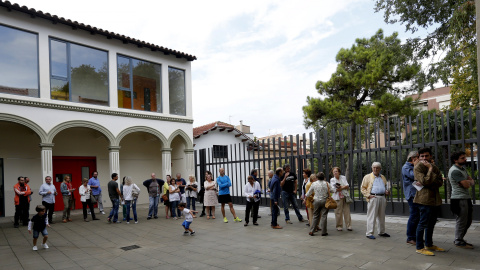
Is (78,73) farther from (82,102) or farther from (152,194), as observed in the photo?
(152,194)

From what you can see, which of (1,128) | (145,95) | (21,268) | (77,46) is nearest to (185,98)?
(145,95)

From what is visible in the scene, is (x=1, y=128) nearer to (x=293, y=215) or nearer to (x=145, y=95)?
(x=145, y=95)

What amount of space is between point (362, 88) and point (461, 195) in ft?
52.4

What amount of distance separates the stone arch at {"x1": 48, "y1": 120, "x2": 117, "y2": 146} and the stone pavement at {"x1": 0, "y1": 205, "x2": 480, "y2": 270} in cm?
407

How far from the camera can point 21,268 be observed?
630cm

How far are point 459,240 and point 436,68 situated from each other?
9.81 meters

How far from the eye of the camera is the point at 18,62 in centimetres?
1261

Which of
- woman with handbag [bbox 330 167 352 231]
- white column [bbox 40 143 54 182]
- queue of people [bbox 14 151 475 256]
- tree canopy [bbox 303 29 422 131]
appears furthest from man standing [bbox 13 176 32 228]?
tree canopy [bbox 303 29 422 131]

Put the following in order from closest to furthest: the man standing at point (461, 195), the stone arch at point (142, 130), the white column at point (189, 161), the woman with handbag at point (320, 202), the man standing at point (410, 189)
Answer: the man standing at point (461, 195)
the man standing at point (410, 189)
the woman with handbag at point (320, 202)
the stone arch at point (142, 130)
the white column at point (189, 161)

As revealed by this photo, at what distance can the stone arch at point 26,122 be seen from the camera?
1200 centimetres

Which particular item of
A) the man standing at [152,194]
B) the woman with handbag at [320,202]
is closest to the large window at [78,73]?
the man standing at [152,194]

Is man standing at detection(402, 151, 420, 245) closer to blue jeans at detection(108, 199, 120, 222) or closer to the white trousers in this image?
the white trousers

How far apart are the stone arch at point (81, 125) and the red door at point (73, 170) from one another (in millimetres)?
2194

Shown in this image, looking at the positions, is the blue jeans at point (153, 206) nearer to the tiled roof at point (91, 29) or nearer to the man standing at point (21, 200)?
the man standing at point (21, 200)
